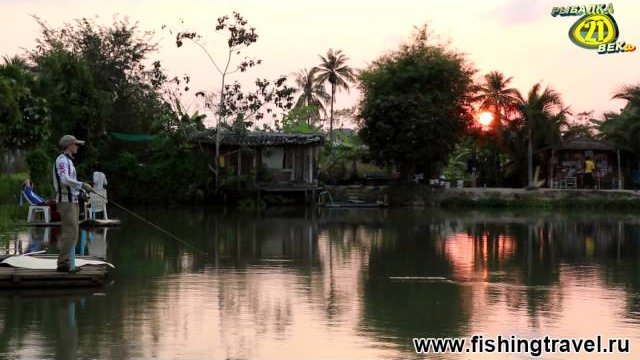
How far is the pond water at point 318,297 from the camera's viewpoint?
270 inches

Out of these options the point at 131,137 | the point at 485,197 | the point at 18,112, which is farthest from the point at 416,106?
the point at 18,112

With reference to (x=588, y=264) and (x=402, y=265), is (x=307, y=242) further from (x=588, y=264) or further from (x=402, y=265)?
(x=588, y=264)

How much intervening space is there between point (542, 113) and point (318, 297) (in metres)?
27.5

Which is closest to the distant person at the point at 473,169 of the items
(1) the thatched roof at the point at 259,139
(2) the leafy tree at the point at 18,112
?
(1) the thatched roof at the point at 259,139

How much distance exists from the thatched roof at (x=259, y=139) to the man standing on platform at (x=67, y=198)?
894 inches

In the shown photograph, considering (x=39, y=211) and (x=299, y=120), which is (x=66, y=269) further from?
(x=299, y=120)

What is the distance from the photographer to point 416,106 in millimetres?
32156

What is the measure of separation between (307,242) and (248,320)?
8365mm

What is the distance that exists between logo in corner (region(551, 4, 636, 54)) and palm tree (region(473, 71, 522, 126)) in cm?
1617

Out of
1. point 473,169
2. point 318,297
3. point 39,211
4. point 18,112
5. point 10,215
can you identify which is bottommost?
point 318,297

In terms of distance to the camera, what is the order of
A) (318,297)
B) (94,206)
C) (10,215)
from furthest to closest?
1. (94,206)
2. (10,215)
3. (318,297)

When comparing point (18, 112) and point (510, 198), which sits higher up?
point (18, 112)

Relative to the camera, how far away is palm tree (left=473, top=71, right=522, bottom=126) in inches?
1377

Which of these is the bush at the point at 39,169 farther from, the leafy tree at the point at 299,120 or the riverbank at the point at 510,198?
the leafy tree at the point at 299,120
